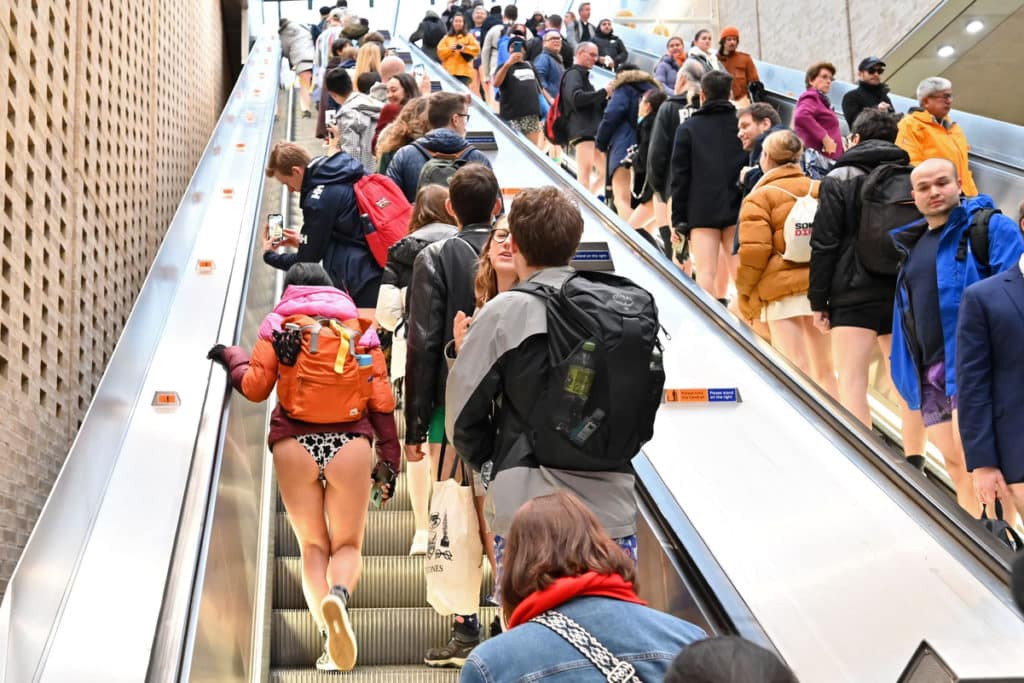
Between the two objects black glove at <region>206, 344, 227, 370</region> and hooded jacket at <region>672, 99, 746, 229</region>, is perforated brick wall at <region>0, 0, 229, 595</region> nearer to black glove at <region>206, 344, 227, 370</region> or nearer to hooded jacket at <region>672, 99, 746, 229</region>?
black glove at <region>206, 344, 227, 370</region>

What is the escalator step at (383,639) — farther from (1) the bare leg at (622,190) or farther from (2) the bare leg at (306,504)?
(1) the bare leg at (622,190)

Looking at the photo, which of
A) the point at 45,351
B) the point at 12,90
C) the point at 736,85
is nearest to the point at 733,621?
the point at 45,351

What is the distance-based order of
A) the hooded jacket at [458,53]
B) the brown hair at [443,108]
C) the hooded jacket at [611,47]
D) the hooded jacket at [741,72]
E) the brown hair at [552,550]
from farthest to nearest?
the hooded jacket at [611,47] → the hooded jacket at [458,53] → the hooded jacket at [741,72] → the brown hair at [443,108] → the brown hair at [552,550]

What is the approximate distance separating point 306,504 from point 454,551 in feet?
2.51

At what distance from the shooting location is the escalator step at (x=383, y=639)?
4.63m

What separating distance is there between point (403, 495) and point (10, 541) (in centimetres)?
192

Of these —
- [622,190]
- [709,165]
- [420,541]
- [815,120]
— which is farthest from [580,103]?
[420,541]

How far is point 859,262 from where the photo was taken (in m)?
5.75

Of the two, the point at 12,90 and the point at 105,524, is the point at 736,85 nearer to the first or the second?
the point at 12,90

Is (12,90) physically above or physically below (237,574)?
above

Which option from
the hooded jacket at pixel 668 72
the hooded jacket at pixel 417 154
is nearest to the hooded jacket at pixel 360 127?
the hooded jacket at pixel 417 154

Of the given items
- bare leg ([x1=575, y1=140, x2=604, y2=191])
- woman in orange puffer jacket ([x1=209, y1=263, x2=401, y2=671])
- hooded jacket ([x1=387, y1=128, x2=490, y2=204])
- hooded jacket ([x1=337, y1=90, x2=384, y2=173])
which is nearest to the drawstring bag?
woman in orange puffer jacket ([x1=209, y1=263, x2=401, y2=671])

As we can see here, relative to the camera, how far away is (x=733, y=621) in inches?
132

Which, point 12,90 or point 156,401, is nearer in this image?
point 156,401
